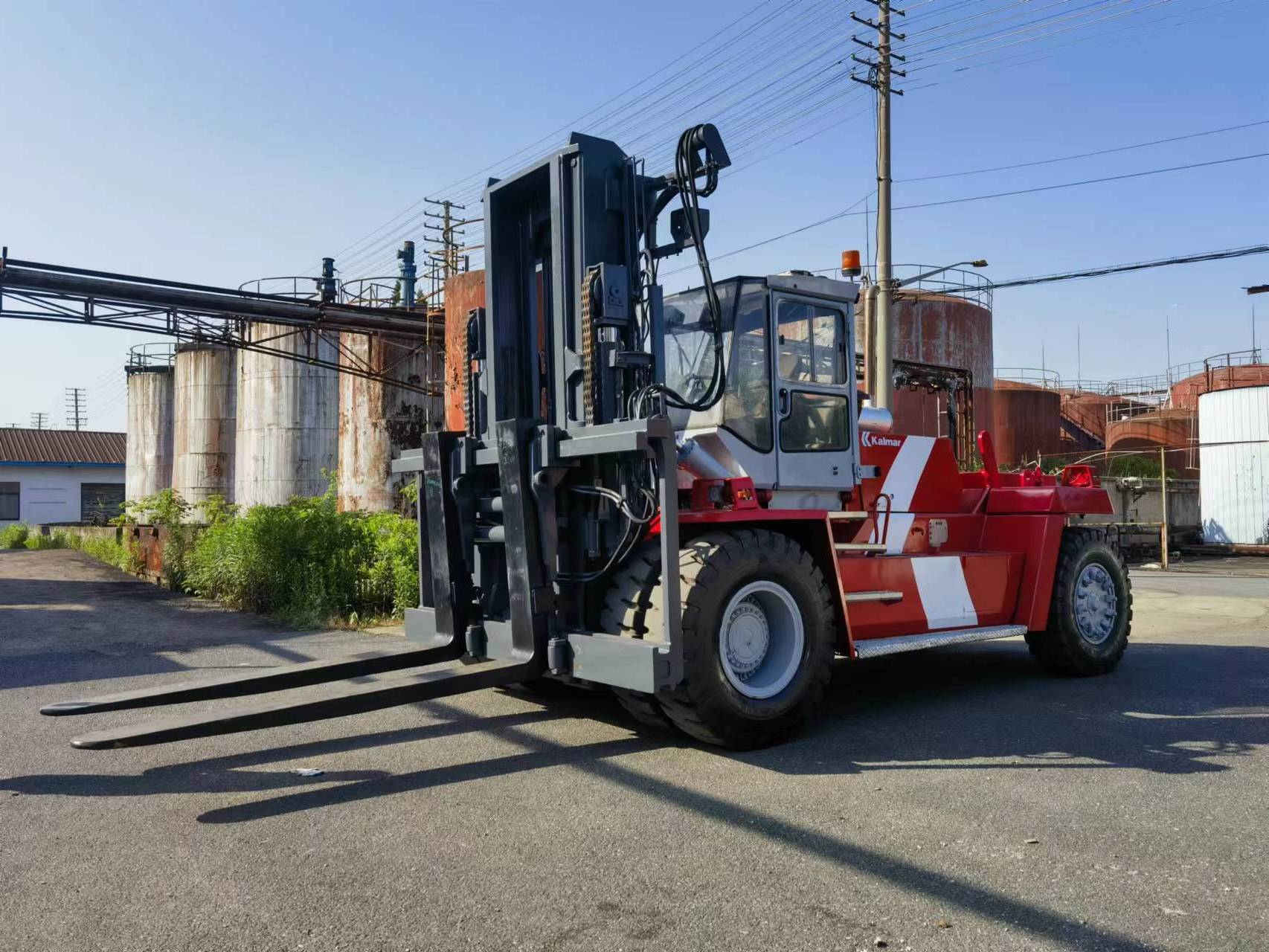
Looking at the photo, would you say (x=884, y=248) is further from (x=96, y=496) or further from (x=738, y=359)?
(x=96, y=496)

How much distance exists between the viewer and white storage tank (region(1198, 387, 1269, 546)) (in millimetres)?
24234

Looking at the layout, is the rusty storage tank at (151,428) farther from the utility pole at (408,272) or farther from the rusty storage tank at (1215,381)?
the rusty storage tank at (1215,381)

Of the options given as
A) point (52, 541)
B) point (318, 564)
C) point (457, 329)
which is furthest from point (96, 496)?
point (318, 564)

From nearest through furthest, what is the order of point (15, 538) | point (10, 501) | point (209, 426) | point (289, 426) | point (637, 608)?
point (637, 608), point (289, 426), point (209, 426), point (15, 538), point (10, 501)

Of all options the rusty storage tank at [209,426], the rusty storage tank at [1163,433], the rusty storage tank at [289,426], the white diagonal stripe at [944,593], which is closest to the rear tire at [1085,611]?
the white diagonal stripe at [944,593]

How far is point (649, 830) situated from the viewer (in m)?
4.63

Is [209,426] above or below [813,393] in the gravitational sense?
above

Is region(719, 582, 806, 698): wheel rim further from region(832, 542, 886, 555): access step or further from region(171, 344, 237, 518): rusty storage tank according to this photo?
region(171, 344, 237, 518): rusty storage tank

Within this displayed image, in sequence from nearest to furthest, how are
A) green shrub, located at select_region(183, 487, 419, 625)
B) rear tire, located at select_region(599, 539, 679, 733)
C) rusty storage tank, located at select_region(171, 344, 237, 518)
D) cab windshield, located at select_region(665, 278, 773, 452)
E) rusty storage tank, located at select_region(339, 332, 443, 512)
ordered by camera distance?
1. rear tire, located at select_region(599, 539, 679, 733)
2. cab windshield, located at select_region(665, 278, 773, 452)
3. green shrub, located at select_region(183, 487, 419, 625)
4. rusty storage tank, located at select_region(339, 332, 443, 512)
5. rusty storage tank, located at select_region(171, 344, 237, 518)

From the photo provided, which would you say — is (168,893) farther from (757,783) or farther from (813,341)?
(813,341)

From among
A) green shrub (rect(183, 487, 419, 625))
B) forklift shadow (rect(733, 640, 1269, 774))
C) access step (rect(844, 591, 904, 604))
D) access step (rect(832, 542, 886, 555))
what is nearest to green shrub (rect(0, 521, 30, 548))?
green shrub (rect(183, 487, 419, 625))

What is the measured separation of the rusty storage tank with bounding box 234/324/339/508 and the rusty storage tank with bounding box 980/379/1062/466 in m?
21.8

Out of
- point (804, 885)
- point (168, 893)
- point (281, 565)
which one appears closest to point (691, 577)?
point (804, 885)

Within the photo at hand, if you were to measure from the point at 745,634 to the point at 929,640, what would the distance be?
1804 millimetres
